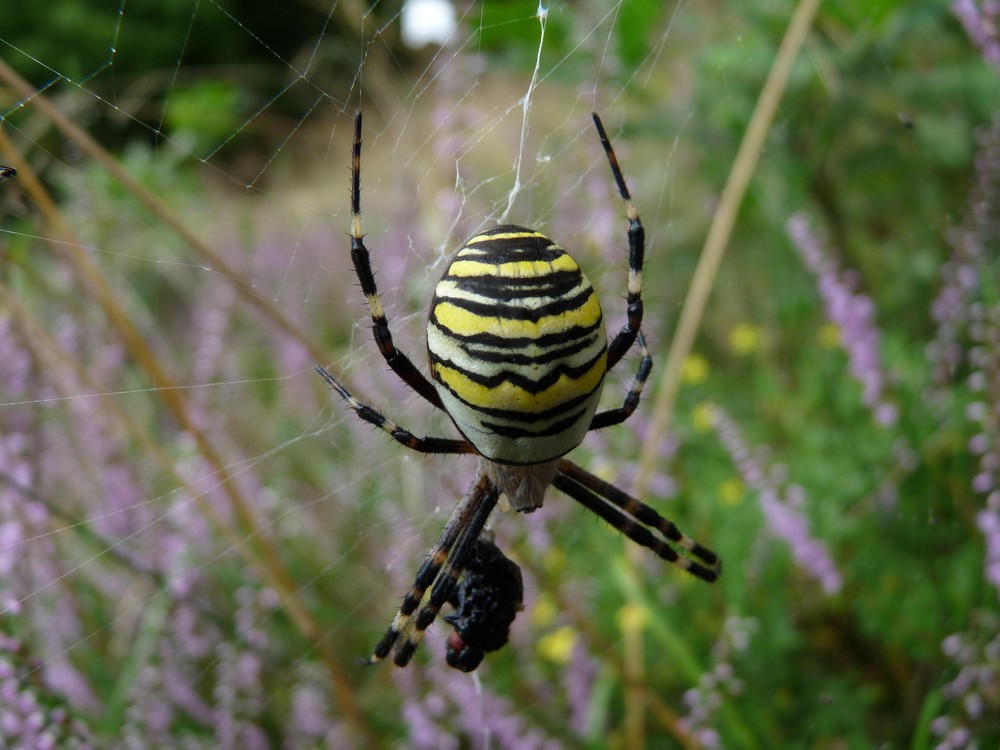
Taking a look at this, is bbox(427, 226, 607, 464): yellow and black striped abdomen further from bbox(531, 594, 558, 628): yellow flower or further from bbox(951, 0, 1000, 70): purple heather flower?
bbox(531, 594, 558, 628): yellow flower

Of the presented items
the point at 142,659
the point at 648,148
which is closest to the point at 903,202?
the point at 648,148

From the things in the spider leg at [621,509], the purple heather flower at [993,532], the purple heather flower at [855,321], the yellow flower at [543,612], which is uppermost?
the purple heather flower at [855,321]

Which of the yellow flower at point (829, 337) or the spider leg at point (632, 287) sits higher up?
the yellow flower at point (829, 337)

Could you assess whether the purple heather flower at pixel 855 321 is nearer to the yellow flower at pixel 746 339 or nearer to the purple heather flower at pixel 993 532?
the purple heather flower at pixel 993 532

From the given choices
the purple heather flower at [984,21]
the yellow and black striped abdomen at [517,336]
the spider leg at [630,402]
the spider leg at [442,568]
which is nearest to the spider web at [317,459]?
the spider leg at [442,568]

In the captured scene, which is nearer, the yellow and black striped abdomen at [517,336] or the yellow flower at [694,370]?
the yellow and black striped abdomen at [517,336]

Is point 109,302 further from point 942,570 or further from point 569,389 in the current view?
point 942,570
